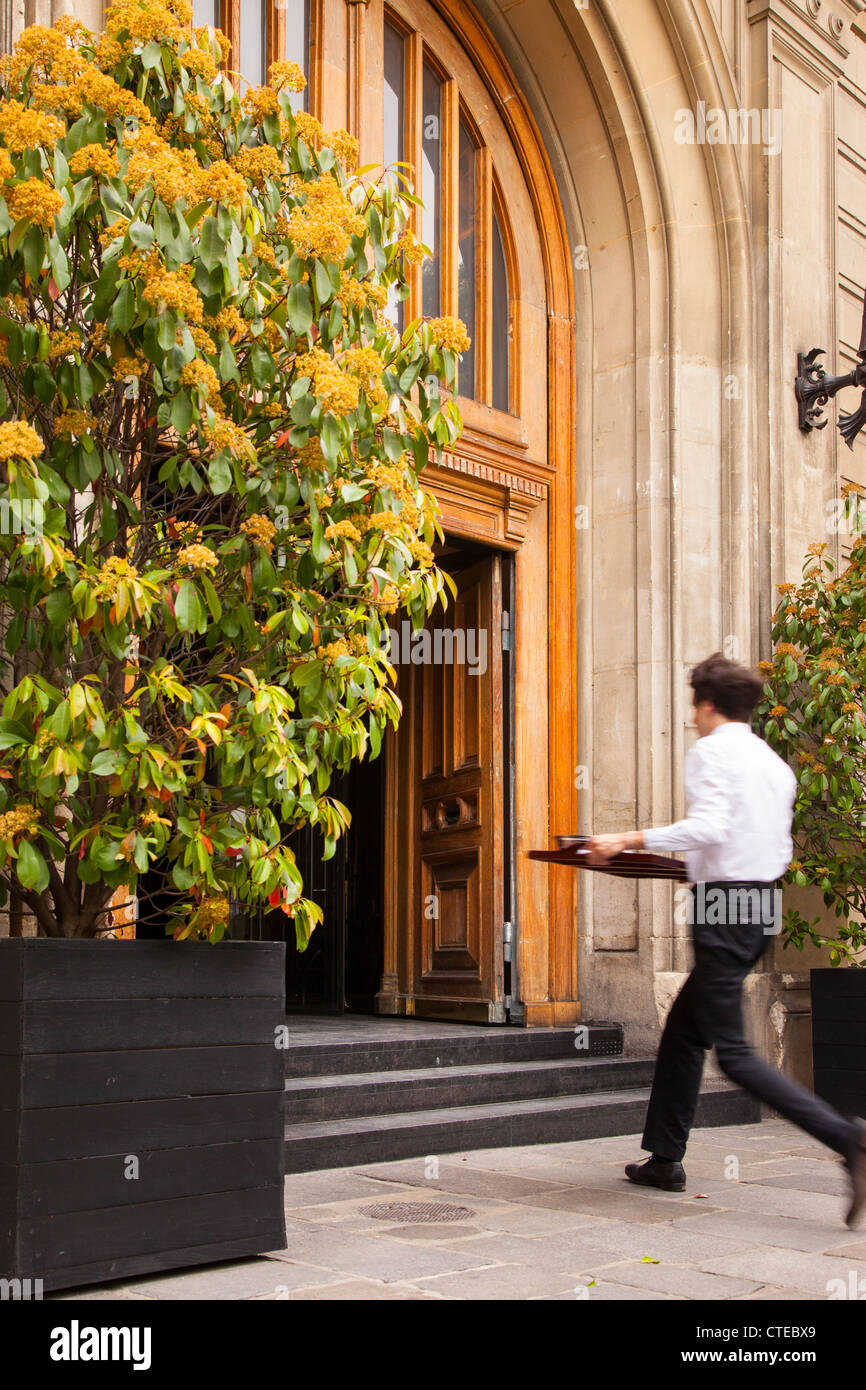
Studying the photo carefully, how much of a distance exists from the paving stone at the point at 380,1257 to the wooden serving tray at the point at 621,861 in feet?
4.33

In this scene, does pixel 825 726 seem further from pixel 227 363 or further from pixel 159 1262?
pixel 159 1262

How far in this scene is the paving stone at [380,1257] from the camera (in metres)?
3.86

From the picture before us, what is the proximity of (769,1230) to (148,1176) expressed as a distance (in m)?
2.14

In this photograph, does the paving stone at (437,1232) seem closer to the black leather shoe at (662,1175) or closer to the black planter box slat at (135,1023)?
the black planter box slat at (135,1023)

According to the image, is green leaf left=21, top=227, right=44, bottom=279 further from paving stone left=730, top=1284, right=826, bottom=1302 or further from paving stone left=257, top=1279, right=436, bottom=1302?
paving stone left=730, top=1284, right=826, bottom=1302

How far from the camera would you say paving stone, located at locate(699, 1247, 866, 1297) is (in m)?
3.85

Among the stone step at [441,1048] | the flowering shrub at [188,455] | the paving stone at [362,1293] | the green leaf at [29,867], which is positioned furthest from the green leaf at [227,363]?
the stone step at [441,1048]

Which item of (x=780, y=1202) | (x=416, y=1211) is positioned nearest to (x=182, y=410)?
(x=416, y=1211)

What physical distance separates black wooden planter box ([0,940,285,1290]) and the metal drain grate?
2.52 feet

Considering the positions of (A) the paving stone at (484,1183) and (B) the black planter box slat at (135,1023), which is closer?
(B) the black planter box slat at (135,1023)

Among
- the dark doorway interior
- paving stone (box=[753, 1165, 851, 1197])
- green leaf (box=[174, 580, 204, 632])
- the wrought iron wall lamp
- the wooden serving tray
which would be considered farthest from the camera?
the dark doorway interior

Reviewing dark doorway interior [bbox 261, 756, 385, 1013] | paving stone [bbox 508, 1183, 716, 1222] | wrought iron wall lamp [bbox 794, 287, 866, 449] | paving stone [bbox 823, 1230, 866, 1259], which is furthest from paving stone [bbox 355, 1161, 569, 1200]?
wrought iron wall lamp [bbox 794, 287, 866, 449]

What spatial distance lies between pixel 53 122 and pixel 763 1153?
17.3 feet

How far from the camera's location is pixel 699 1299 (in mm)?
3625
